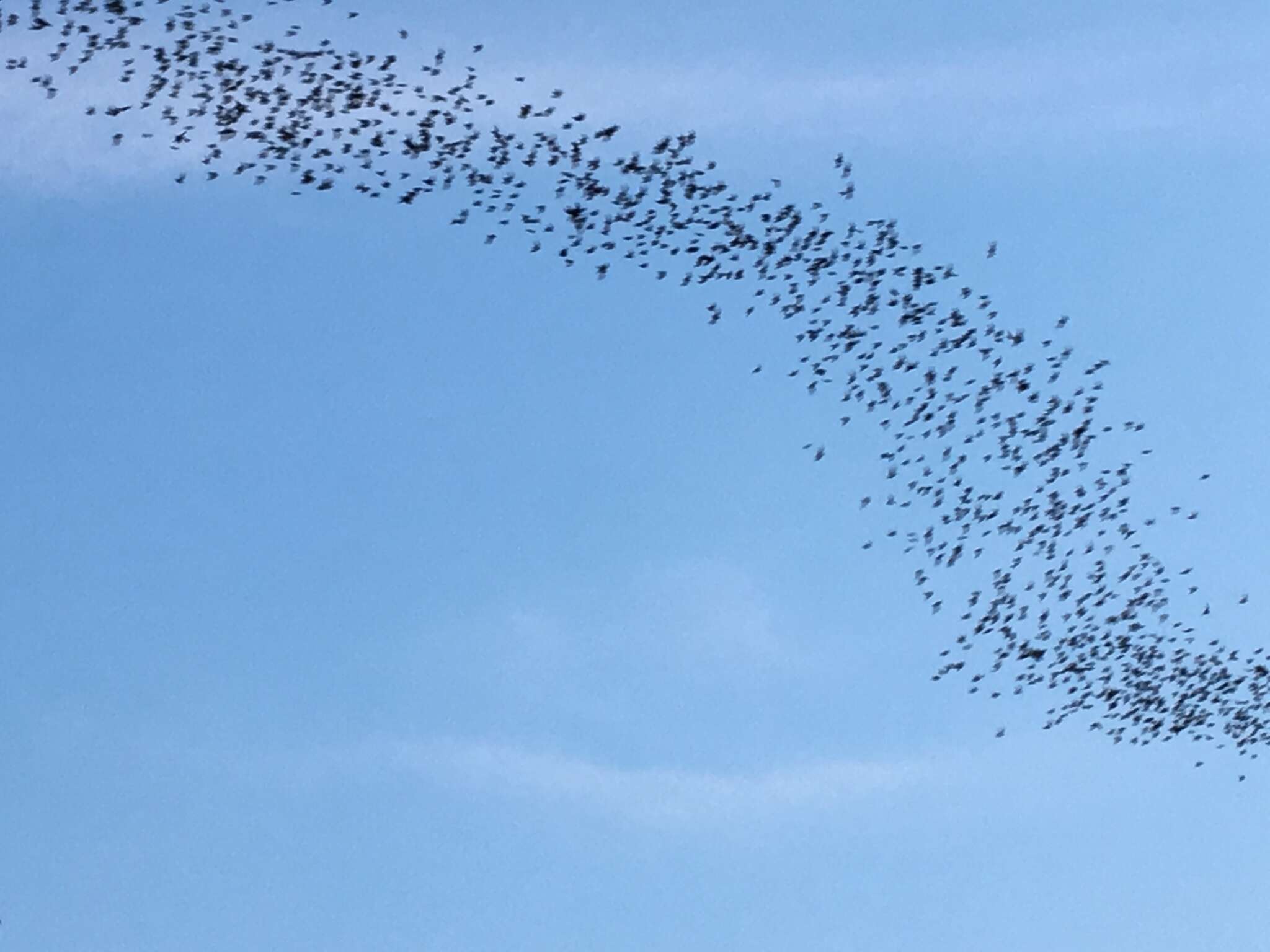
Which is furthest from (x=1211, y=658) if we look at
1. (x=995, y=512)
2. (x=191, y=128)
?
(x=191, y=128)

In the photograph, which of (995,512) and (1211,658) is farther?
(1211,658)

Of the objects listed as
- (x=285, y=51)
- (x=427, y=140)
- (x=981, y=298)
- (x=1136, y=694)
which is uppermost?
(x=285, y=51)

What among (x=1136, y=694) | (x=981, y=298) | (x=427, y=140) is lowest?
(x=1136, y=694)

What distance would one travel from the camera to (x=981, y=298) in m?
42.4

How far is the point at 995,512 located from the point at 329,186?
15.9 metres

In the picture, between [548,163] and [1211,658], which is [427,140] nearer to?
[548,163]

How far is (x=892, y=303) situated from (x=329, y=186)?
41.8 feet

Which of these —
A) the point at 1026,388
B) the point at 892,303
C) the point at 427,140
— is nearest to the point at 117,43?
the point at 427,140

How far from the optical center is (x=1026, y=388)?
140ft

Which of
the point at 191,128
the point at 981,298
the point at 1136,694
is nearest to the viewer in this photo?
the point at 191,128

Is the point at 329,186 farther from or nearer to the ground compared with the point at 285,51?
nearer to the ground

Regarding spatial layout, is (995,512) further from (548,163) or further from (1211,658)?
(548,163)

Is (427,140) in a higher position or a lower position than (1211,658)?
higher

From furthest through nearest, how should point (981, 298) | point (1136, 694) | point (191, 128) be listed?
point (1136, 694) < point (981, 298) < point (191, 128)
